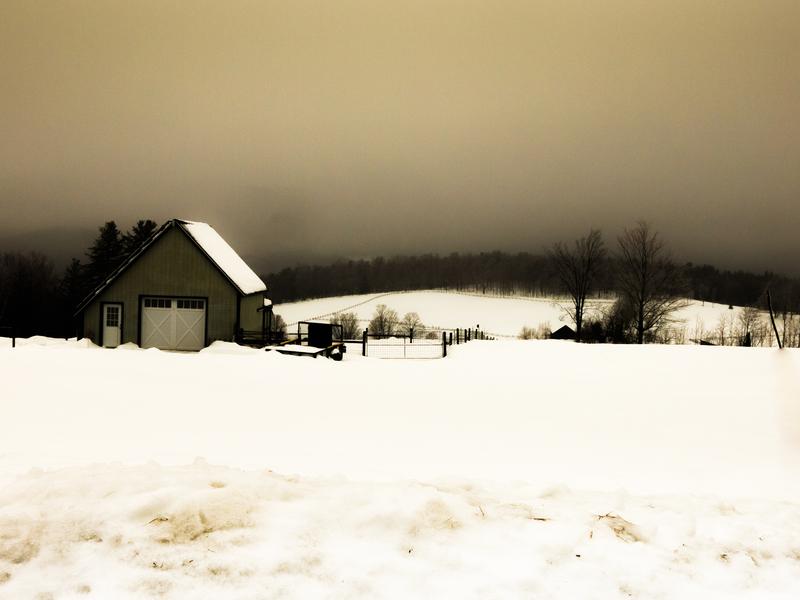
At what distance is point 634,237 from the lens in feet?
126

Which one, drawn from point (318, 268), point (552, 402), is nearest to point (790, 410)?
point (552, 402)

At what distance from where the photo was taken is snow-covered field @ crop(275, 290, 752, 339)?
75.1 metres

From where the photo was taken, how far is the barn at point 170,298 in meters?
26.1

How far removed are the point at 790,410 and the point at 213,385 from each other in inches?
474

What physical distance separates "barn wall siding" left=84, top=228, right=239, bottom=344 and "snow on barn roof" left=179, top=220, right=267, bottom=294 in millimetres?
356

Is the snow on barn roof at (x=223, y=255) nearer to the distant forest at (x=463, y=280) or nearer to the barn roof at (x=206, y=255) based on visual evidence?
the barn roof at (x=206, y=255)

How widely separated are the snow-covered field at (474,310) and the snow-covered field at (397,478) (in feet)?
178

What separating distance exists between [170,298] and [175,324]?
1.33 meters

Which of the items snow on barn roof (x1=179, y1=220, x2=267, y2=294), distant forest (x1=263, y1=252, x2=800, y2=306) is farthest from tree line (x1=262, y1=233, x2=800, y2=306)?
snow on barn roof (x1=179, y1=220, x2=267, y2=294)

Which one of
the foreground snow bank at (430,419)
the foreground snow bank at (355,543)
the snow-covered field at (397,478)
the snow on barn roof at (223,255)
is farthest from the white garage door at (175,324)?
the foreground snow bank at (355,543)

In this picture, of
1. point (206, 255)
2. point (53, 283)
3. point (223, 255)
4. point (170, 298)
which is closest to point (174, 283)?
point (170, 298)

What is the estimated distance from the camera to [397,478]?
21.7 ft

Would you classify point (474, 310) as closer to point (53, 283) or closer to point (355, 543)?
point (53, 283)

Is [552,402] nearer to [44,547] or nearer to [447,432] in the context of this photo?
[447,432]
